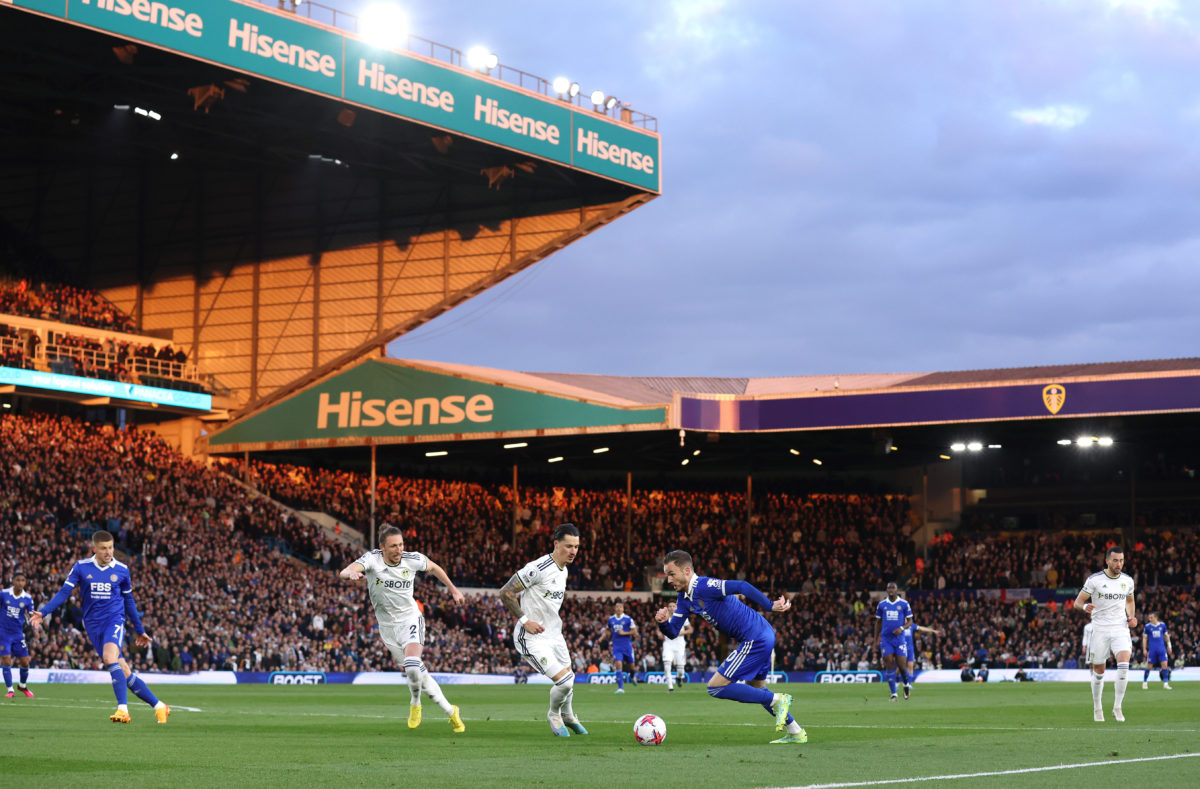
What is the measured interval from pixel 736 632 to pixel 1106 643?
774 cm

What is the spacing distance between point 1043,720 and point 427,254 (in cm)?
4278

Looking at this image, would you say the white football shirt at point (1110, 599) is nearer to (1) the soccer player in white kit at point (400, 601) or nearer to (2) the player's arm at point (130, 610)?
(1) the soccer player in white kit at point (400, 601)

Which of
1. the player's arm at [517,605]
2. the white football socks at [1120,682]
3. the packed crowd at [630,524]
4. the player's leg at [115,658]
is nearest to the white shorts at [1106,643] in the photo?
the white football socks at [1120,682]

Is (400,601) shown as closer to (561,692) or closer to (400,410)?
(561,692)

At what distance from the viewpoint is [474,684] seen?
4731 cm

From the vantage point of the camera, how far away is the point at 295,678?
144 feet

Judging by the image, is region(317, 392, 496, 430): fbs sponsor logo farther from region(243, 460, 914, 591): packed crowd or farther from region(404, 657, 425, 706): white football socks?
region(404, 657, 425, 706): white football socks

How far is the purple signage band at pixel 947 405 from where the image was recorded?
157 feet

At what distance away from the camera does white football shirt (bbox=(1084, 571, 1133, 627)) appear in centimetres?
1931

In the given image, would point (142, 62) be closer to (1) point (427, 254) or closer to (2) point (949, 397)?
(1) point (427, 254)

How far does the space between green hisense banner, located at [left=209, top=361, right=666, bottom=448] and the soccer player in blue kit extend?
1458 inches

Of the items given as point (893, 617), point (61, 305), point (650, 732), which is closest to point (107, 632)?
point (650, 732)

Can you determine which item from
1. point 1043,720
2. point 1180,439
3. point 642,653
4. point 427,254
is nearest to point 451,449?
point 427,254

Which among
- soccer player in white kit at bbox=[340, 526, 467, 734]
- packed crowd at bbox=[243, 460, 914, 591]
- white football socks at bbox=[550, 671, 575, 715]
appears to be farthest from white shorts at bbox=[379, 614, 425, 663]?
packed crowd at bbox=[243, 460, 914, 591]
